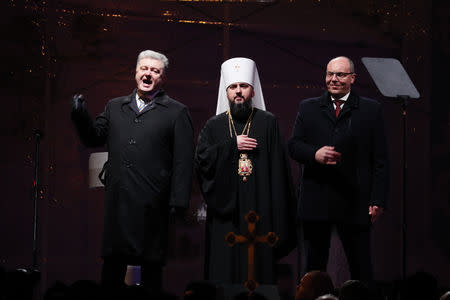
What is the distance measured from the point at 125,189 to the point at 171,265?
2.23m

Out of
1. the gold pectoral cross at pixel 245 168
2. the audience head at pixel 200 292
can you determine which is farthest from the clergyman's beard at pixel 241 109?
the audience head at pixel 200 292

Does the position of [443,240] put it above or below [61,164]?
below

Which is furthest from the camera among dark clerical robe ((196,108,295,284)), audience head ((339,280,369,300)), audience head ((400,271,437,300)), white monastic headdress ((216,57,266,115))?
white monastic headdress ((216,57,266,115))

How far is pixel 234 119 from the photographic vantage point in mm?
5520

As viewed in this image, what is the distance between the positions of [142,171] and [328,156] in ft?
4.06

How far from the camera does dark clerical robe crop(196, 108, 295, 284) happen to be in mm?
5285

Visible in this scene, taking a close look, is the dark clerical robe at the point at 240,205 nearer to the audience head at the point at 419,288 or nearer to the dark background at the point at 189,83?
the audience head at the point at 419,288

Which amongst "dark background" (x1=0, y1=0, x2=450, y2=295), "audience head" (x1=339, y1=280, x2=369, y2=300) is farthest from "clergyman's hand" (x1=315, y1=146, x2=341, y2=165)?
"dark background" (x1=0, y1=0, x2=450, y2=295)

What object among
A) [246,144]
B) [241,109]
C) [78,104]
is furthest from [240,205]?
[78,104]

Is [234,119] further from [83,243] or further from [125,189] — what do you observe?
[83,243]

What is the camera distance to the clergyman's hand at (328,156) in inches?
201

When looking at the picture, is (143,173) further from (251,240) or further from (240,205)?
(251,240)

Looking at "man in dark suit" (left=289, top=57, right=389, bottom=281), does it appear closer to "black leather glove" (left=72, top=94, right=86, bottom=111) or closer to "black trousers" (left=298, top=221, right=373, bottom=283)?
"black trousers" (left=298, top=221, right=373, bottom=283)

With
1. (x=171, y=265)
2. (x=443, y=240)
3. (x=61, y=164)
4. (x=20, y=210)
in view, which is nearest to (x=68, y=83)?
(x=61, y=164)
